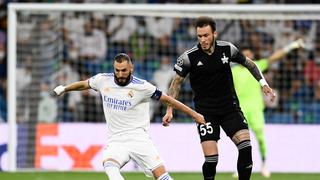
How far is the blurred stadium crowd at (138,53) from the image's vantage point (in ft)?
63.0

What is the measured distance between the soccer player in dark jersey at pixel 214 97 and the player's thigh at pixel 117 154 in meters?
1.08

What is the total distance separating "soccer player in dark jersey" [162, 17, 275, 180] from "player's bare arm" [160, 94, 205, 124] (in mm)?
681

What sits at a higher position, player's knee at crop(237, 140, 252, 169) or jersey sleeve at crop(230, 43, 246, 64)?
jersey sleeve at crop(230, 43, 246, 64)

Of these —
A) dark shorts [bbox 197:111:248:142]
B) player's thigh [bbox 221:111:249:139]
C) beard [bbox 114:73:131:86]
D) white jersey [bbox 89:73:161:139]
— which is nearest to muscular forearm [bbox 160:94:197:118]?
white jersey [bbox 89:73:161:139]

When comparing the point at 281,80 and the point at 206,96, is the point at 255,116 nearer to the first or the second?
the point at 281,80

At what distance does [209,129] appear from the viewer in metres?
11.8

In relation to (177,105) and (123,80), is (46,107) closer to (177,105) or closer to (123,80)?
(123,80)

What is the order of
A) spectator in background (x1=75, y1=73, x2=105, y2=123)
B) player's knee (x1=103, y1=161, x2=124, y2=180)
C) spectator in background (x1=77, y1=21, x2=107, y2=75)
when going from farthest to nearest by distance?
spectator in background (x1=77, y1=21, x2=107, y2=75), spectator in background (x1=75, y1=73, x2=105, y2=123), player's knee (x1=103, y1=161, x2=124, y2=180)

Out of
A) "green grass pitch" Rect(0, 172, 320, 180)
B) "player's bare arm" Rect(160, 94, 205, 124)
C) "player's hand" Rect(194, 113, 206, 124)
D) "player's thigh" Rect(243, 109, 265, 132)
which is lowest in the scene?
"green grass pitch" Rect(0, 172, 320, 180)

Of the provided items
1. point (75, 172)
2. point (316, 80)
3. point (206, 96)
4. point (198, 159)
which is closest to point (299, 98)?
point (316, 80)

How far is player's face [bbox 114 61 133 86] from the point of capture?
36.0 ft

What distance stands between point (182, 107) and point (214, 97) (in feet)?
2.89

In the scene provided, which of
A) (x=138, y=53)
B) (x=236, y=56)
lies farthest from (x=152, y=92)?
(x=138, y=53)

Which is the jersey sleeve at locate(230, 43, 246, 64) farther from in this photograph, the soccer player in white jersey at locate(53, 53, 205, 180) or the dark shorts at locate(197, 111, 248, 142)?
the soccer player in white jersey at locate(53, 53, 205, 180)
